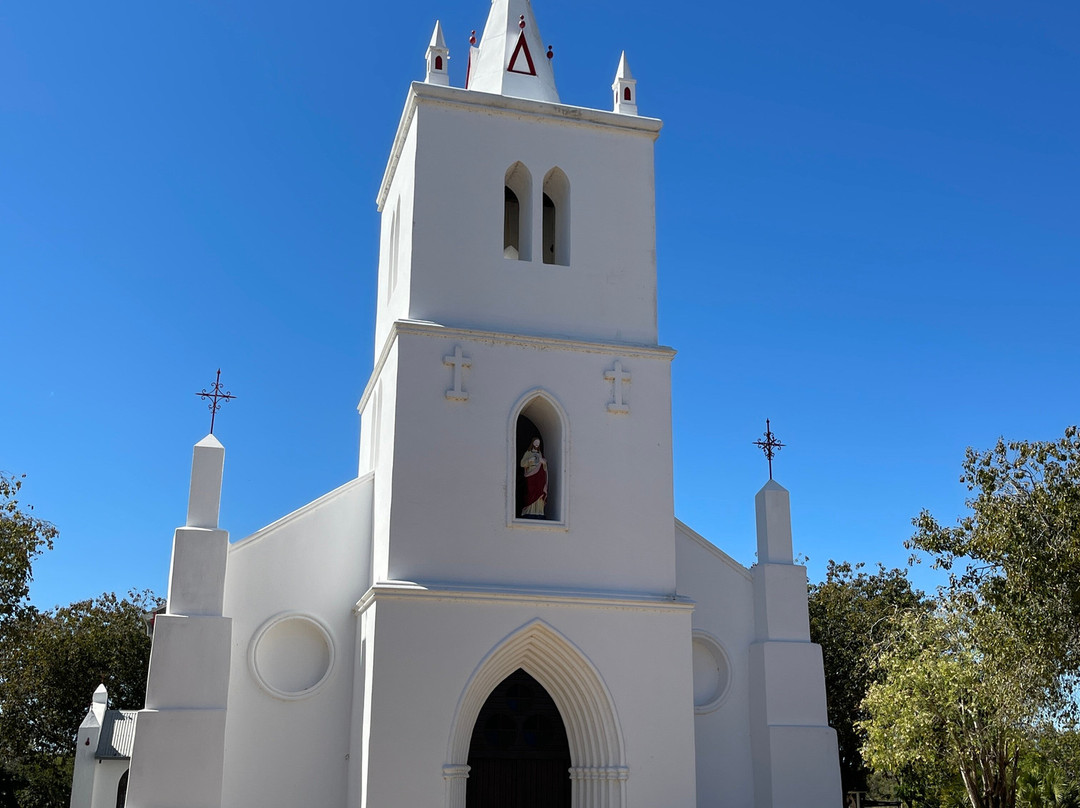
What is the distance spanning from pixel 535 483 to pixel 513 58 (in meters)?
7.25

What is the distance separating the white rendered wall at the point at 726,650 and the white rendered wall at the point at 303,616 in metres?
5.08

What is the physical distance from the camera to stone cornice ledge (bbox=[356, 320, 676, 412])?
15375 millimetres

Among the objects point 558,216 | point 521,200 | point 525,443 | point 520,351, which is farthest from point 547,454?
point 521,200

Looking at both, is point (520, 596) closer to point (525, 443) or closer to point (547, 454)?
point (547, 454)

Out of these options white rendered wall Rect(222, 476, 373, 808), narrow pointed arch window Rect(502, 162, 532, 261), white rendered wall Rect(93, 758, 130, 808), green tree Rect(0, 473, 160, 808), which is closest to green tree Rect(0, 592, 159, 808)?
green tree Rect(0, 473, 160, 808)

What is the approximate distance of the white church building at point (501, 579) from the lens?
46.8 ft

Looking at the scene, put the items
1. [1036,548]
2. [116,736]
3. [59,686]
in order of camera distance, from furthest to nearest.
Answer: [59,686]
[116,736]
[1036,548]

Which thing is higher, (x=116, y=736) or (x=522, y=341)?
(x=522, y=341)

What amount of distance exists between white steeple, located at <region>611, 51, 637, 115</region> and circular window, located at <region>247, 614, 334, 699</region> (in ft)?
30.9

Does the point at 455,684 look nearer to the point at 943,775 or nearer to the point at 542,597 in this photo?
the point at 542,597

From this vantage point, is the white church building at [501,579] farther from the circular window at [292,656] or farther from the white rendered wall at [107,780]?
the white rendered wall at [107,780]

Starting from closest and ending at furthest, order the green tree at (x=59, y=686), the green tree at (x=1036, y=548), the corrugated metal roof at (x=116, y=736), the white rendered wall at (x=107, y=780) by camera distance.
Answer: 1. the green tree at (x=1036, y=548)
2. the white rendered wall at (x=107, y=780)
3. the corrugated metal roof at (x=116, y=736)
4. the green tree at (x=59, y=686)

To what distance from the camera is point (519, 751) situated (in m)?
15.3

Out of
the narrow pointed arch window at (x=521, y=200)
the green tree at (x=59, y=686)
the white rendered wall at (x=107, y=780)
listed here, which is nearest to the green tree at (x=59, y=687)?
the green tree at (x=59, y=686)
